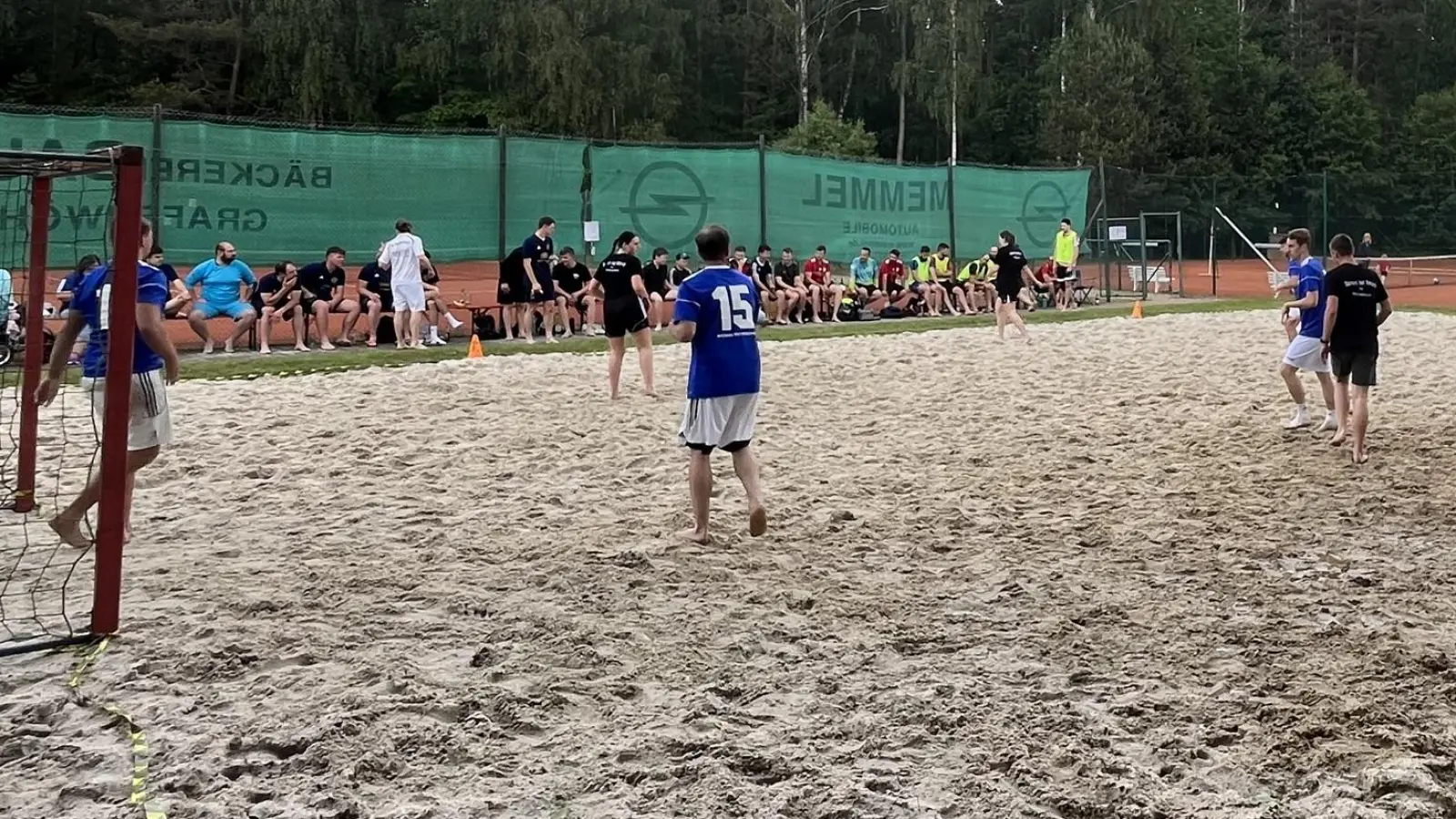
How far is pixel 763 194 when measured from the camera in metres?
20.9

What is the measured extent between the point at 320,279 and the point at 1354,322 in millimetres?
11442

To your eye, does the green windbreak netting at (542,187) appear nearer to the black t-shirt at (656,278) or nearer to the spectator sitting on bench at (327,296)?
the black t-shirt at (656,278)

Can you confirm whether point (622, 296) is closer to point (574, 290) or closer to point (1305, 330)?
point (1305, 330)

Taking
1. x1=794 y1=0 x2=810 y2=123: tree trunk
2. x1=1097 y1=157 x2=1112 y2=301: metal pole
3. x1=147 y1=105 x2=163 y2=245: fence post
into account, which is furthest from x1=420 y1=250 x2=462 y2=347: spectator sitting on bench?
x1=794 y1=0 x2=810 y2=123: tree trunk

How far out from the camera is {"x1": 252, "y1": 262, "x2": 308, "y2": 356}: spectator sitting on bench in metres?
14.9

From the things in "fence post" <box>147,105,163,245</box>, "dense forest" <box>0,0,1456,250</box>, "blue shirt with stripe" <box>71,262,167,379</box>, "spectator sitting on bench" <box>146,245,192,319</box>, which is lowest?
"blue shirt with stripe" <box>71,262,167,379</box>

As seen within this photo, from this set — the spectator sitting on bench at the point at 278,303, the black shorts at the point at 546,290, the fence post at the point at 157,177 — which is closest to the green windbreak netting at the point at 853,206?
the black shorts at the point at 546,290

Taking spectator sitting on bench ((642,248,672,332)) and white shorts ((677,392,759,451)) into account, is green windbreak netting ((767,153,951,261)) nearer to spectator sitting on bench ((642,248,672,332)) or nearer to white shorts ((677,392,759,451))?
spectator sitting on bench ((642,248,672,332))

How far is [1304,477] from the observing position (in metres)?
7.91

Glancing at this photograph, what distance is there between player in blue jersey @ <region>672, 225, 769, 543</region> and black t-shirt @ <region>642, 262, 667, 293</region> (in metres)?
8.91

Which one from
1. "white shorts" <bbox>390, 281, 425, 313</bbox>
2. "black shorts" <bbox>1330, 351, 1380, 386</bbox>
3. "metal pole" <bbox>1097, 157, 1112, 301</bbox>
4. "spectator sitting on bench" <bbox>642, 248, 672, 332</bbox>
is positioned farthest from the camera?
"metal pole" <bbox>1097, 157, 1112, 301</bbox>

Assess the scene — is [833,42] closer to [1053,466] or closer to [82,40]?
[82,40]

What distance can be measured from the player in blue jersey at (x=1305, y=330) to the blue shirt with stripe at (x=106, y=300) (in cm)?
752

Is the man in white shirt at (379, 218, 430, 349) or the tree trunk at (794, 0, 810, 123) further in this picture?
the tree trunk at (794, 0, 810, 123)
